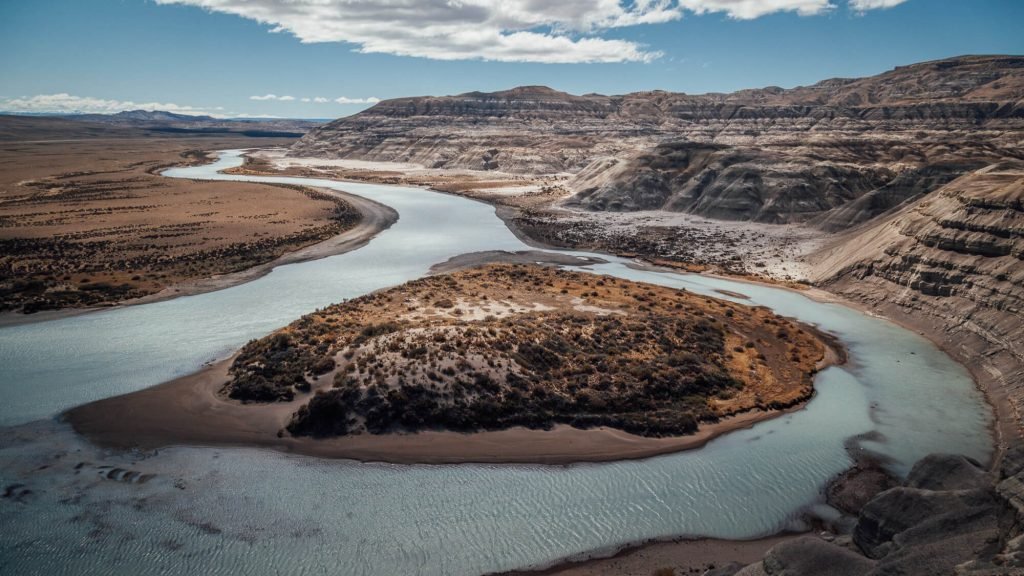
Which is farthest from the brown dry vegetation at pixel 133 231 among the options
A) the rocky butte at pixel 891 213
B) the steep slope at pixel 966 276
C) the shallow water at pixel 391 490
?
the steep slope at pixel 966 276

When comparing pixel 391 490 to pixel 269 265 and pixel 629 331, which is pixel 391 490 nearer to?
pixel 629 331

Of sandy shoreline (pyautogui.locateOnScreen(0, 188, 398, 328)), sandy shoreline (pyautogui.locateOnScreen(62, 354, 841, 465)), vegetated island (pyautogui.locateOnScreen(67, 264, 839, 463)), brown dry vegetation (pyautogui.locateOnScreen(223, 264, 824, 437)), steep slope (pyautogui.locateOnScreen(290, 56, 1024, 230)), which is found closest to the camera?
sandy shoreline (pyautogui.locateOnScreen(62, 354, 841, 465))

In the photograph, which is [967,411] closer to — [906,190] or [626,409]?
[626,409]

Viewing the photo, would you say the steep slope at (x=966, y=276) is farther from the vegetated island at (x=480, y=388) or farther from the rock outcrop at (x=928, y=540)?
the rock outcrop at (x=928, y=540)

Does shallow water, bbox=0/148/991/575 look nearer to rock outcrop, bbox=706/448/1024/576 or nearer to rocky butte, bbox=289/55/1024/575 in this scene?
rocky butte, bbox=289/55/1024/575

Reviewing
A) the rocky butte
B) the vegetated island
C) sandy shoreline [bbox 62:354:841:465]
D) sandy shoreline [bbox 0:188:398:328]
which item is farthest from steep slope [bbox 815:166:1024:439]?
sandy shoreline [bbox 0:188:398:328]

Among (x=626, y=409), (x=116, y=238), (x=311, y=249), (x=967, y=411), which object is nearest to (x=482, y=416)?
(x=626, y=409)
